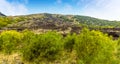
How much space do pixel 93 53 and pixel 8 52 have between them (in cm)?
1688

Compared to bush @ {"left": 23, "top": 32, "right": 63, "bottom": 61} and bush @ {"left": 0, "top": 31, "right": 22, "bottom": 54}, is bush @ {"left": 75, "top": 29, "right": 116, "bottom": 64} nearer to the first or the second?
bush @ {"left": 23, "top": 32, "right": 63, "bottom": 61}

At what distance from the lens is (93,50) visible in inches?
1366

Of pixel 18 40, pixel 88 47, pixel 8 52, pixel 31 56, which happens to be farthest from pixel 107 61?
pixel 18 40

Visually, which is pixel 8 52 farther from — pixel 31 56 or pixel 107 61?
pixel 107 61

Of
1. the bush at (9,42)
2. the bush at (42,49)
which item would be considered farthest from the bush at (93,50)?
the bush at (9,42)

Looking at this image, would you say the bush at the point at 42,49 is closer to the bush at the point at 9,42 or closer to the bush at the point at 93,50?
the bush at the point at 93,50

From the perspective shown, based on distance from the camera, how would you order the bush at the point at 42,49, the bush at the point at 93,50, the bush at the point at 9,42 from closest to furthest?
the bush at the point at 93,50 < the bush at the point at 42,49 < the bush at the point at 9,42

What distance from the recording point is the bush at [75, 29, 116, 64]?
3200 cm

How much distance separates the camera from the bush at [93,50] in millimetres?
32003

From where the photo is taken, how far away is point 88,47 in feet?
116

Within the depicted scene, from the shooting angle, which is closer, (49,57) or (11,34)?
(49,57)

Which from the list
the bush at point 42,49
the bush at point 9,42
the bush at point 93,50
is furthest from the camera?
the bush at point 9,42

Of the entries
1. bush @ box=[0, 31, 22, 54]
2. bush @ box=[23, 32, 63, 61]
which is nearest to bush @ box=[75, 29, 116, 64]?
bush @ box=[23, 32, 63, 61]

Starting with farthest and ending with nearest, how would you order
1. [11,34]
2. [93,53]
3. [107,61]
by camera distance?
[11,34] → [93,53] → [107,61]
